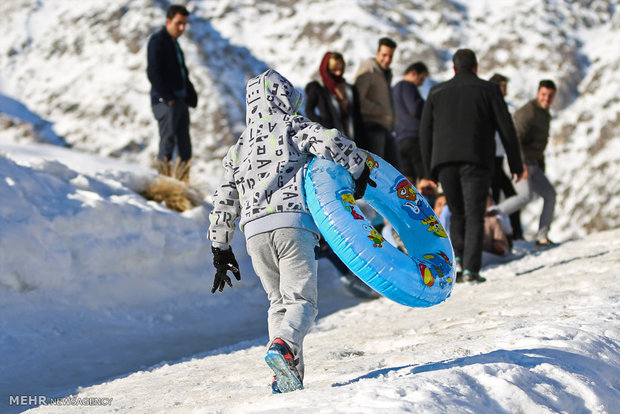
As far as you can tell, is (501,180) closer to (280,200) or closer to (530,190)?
(530,190)

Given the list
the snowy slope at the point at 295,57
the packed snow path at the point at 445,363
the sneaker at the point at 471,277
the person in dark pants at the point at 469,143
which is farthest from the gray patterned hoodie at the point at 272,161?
the snowy slope at the point at 295,57

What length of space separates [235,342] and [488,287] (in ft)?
7.27

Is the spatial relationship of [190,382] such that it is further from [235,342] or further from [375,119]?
[375,119]

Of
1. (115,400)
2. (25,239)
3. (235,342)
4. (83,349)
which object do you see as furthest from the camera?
(25,239)

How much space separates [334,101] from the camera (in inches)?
309

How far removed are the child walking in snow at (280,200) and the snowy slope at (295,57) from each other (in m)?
39.5

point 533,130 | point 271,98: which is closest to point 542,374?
point 271,98

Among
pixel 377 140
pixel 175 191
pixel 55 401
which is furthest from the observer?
pixel 377 140

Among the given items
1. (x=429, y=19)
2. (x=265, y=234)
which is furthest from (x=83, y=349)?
(x=429, y=19)

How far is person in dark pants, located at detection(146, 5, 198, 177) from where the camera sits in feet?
25.3

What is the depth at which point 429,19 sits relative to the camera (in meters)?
66.8

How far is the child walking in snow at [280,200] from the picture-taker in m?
3.19

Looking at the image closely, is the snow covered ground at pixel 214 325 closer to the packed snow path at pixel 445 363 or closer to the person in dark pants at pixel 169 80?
the packed snow path at pixel 445 363

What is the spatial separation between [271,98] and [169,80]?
179 inches
